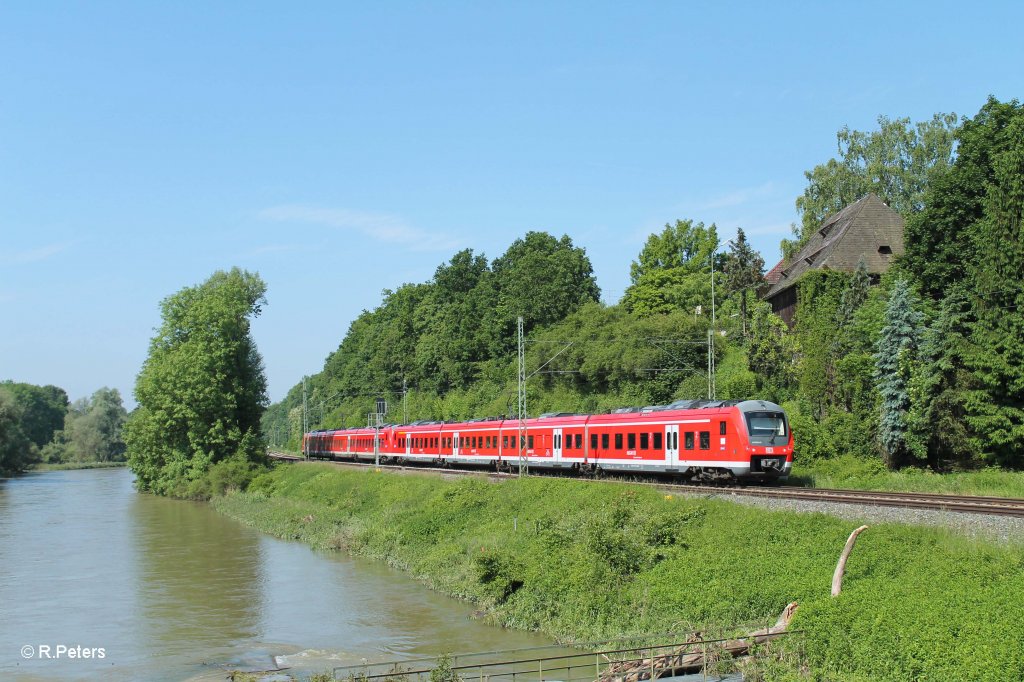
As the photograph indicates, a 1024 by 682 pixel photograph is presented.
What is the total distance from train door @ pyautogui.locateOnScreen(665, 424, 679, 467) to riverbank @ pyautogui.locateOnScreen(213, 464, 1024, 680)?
3.63 metres

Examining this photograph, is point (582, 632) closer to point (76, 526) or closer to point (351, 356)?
point (76, 526)

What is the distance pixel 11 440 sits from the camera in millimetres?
108750

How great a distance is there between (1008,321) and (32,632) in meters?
32.4

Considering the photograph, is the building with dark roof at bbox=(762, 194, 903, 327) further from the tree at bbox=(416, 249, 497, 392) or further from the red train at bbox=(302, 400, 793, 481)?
the tree at bbox=(416, 249, 497, 392)

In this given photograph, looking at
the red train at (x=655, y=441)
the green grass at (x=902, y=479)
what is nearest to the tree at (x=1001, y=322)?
the green grass at (x=902, y=479)

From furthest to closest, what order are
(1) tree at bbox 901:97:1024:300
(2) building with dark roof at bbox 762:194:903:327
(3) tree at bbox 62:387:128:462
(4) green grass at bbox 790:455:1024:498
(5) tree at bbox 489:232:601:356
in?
(3) tree at bbox 62:387:128:462 → (5) tree at bbox 489:232:601:356 → (2) building with dark roof at bbox 762:194:903:327 → (1) tree at bbox 901:97:1024:300 → (4) green grass at bbox 790:455:1024:498

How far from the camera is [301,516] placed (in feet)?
155

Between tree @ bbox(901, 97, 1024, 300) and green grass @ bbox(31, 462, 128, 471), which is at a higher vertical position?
tree @ bbox(901, 97, 1024, 300)

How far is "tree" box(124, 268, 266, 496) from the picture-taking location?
6769 cm

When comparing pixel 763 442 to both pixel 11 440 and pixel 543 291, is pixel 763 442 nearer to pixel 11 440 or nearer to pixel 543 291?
pixel 543 291

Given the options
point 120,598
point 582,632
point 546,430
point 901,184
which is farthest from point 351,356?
point 582,632

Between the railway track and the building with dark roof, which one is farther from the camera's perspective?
the building with dark roof

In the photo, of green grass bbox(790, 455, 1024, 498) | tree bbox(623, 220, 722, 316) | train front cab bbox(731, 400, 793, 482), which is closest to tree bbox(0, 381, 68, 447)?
tree bbox(623, 220, 722, 316)

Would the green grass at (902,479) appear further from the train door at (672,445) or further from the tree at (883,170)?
the tree at (883,170)
